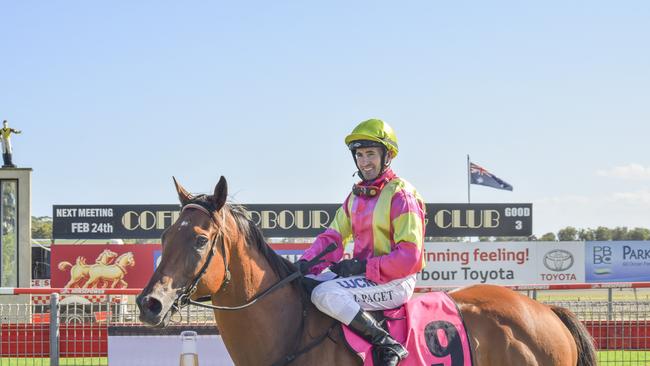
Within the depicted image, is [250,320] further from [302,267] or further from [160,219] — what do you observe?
[160,219]

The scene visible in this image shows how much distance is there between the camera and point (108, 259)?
848 inches

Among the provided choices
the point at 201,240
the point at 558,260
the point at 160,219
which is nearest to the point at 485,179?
the point at 558,260

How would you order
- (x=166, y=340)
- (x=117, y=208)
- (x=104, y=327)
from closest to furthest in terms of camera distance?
(x=166, y=340) < (x=104, y=327) < (x=117, y=208)

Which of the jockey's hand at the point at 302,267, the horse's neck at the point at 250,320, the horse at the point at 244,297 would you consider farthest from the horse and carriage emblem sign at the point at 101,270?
the horse's neck at the point at 250,320

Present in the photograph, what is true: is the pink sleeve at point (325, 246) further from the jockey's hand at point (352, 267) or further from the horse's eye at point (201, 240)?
the horse's eye at point (201, 240)

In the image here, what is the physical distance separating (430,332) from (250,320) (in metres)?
1.22

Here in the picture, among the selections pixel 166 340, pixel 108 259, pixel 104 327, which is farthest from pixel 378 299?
pixel 108 259

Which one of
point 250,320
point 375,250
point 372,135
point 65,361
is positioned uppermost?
point 372,135

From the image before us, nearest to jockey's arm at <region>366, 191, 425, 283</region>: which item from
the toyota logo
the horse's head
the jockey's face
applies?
the jockey's face

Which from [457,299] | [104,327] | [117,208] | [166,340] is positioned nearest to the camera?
[457,299]

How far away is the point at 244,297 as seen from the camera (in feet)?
15.2

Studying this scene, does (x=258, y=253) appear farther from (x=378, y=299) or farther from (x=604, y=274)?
(x=604, y=274)

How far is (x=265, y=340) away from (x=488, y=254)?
60.8 ft

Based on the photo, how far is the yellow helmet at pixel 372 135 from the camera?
508 cm
